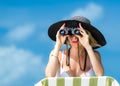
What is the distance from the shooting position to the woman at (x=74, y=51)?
653cm

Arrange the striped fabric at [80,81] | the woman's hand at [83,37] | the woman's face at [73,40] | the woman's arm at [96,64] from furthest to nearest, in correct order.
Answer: the woman's face at [73,40], the woman's hand at [83,37], the woman's arm at [96,64], the striped fabric at [80,81]

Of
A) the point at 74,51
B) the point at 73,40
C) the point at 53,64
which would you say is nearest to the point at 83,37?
the point at 73,40

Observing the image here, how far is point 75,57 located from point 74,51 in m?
0.10

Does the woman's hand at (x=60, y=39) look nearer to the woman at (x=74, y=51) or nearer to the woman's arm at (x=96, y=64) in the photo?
the woman at (x=74, y=51)

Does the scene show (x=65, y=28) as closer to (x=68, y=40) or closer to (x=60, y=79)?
(x=68, y=40)

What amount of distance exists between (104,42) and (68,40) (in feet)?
2.31

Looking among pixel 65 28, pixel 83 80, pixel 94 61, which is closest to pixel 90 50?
pixel 94 61

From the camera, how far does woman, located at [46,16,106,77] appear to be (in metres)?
6.53

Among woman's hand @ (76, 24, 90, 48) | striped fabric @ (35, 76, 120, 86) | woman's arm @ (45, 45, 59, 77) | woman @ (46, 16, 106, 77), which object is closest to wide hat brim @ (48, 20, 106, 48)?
woman @ (46, 16, 106, 77)

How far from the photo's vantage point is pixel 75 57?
691 cm

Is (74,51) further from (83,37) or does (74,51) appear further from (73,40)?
(83,37)

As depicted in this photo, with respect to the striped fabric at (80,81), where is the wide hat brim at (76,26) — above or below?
above

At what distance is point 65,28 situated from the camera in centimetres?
676

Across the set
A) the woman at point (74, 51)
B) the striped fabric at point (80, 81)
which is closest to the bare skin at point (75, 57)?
the woman at point (74, 51)
